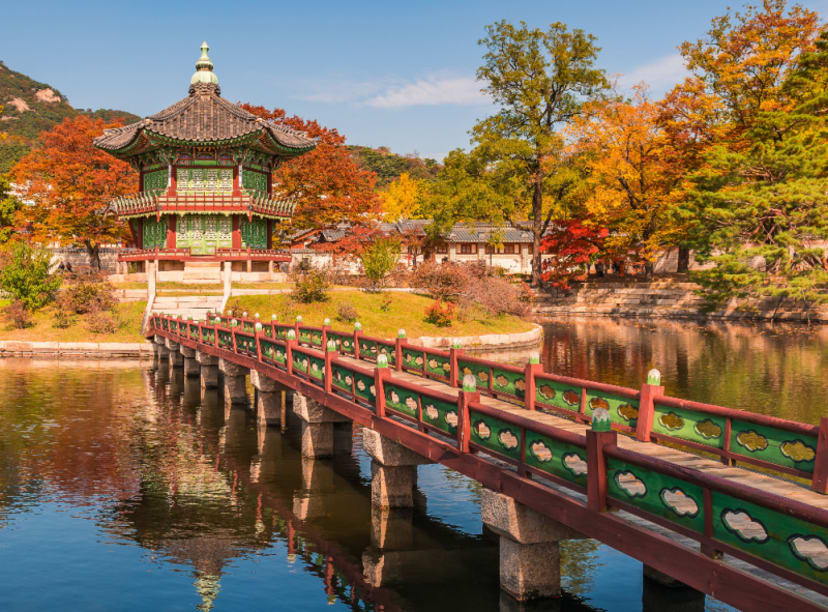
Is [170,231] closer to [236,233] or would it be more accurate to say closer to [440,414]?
[236,233]

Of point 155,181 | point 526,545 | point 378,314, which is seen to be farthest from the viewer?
point 155,181

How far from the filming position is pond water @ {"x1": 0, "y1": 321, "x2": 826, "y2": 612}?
1032 cm

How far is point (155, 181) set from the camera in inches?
2090

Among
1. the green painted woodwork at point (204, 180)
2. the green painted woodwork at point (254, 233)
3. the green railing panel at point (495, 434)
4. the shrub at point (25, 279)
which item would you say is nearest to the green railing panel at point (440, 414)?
the green railing panel at point (495, 434)

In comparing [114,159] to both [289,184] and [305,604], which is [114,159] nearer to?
[289,184]

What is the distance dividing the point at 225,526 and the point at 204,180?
4234cm

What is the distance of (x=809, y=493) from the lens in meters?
8.52

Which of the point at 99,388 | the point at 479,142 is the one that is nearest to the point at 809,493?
the point at 99,388

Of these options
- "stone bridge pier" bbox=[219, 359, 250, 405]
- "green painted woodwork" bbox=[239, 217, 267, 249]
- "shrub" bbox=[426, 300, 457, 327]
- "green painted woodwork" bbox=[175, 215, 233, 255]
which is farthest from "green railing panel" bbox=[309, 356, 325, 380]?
"green painted woodwork" bbox=[239, 217, 267, 249]

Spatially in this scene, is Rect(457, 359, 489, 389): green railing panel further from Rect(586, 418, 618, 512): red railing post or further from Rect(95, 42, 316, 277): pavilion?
Rect(95, 42, 316, 277): pavilion

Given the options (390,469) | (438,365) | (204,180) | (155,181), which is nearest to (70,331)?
(204,180)

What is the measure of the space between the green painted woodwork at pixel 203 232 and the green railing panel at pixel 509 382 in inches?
1582

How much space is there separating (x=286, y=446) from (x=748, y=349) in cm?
2916

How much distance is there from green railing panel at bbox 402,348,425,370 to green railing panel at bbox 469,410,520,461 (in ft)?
23.2
